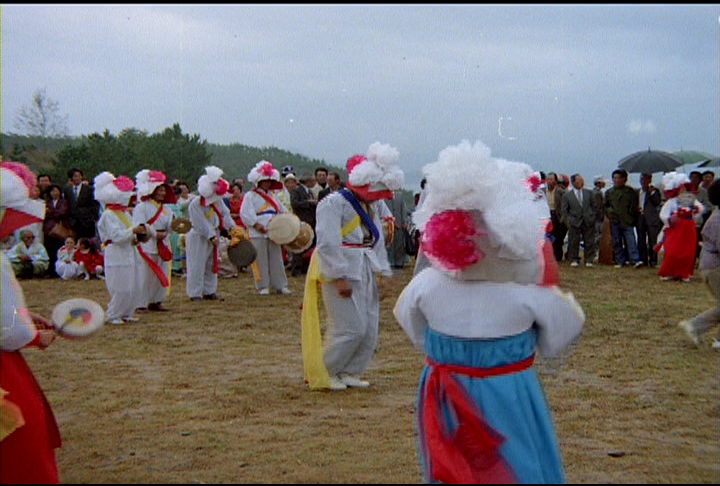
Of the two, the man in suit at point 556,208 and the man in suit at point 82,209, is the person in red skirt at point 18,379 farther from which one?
the man in suit at point 556,208

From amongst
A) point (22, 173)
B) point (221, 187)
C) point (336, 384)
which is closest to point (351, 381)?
point (336, 384)

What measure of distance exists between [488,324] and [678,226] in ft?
38.5

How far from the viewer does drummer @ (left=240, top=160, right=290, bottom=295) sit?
13836mm

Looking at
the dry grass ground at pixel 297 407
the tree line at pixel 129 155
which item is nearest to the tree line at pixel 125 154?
the tree line at pixel 129 155

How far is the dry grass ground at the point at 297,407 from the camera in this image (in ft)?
17.3

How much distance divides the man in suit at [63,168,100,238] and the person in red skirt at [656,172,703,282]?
11268 mm

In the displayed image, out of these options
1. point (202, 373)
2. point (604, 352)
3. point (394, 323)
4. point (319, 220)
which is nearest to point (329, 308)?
point (319, 220)

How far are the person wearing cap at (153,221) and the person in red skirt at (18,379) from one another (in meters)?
7.29

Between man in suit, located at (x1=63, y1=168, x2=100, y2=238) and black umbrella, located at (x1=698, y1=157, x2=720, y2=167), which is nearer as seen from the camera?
man in suit, located at (x1=63, y1=168, x2=100, y2=238)

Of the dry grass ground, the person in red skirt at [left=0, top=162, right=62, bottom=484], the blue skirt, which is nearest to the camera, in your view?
the blue skirt

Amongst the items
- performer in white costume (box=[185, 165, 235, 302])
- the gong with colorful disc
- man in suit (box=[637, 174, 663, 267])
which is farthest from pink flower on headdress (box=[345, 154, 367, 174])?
man in suit (box=[637, 174, 663, 267])

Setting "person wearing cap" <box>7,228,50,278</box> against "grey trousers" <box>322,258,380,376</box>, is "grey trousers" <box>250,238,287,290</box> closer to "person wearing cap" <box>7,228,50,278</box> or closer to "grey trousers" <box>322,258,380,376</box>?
"person wearing cap" <box>7,228,50,278</box>

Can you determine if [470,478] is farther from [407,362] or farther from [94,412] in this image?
[407,362]

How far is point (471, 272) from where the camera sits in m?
3.75
